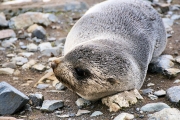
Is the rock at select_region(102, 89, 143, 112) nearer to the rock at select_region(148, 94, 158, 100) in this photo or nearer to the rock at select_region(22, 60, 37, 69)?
the rock at select_region(148, 94, 158, 100)

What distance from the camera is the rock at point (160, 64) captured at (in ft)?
19.9

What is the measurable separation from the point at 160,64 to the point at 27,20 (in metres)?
3.35

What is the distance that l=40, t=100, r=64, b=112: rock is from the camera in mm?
4809

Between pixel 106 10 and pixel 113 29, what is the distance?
78cm

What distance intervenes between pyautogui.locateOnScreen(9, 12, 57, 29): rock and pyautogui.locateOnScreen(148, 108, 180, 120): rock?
14.8ft

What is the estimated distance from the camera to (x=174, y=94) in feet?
16.1

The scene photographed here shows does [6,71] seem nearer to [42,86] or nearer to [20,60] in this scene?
[20,60]

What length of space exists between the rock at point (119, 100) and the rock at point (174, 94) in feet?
1.56

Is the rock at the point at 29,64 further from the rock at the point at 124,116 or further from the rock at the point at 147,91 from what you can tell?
the rock at the point at 124,116

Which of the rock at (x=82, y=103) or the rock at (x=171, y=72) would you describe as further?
the rock at (x=171, y=72)

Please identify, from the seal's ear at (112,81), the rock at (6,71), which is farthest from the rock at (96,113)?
the rock at (6,71)

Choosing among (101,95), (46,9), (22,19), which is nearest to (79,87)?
(101,95)

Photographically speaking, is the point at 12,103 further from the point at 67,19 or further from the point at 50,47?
the point at 67,19

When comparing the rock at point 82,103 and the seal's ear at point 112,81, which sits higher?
the seal's ear at point 112,81
